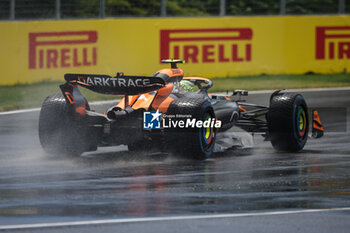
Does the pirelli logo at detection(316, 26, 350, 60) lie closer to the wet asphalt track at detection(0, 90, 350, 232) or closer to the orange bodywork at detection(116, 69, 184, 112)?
the wet asphalt track at detection(0, 90, 350, 232)

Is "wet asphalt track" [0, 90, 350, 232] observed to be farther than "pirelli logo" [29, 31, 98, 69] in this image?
No

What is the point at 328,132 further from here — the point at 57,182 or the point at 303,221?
the point at 303,221

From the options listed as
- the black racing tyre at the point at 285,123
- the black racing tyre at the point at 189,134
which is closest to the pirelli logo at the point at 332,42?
the black racing tyre at the point at 285,123

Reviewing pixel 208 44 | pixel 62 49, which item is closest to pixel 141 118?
pixel 62 49

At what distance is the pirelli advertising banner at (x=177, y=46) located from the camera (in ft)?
73.2

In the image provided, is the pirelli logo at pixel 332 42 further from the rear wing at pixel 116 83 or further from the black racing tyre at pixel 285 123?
the rear wing at pixel 116 83

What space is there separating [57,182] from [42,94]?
11118 mm

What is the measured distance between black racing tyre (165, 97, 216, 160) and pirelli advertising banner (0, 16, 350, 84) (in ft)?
36.1

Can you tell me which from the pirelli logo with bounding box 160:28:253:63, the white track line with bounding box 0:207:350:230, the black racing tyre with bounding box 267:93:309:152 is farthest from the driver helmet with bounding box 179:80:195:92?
the pirelli logo with bounding box 160:28:253:63

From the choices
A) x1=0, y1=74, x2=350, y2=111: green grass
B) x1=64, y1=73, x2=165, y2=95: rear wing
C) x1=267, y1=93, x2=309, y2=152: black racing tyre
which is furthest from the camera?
x1=0, y1=74, x2=350, y2=111: green grass

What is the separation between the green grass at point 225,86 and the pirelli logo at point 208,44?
62cm

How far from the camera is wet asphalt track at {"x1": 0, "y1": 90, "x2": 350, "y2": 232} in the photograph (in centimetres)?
791

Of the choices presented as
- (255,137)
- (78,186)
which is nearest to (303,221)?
(78,186)

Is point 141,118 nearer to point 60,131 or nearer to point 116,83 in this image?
point 116,83
